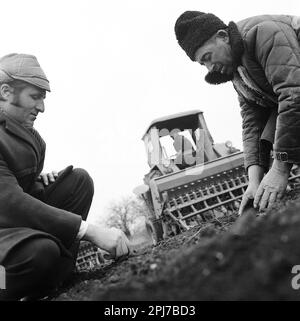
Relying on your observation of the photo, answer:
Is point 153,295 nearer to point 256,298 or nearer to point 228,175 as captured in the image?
point 256,298

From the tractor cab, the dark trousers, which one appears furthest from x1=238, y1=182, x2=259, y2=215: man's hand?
the tractor cab

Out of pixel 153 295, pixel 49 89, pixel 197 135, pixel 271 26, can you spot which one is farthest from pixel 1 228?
pixel 197 135

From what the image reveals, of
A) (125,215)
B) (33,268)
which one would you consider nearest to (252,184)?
(33,268)

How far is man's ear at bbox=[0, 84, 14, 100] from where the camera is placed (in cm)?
246

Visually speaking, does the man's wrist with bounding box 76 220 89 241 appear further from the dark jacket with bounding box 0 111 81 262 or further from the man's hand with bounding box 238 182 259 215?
the man's hand with bounding box 238 182 259 215

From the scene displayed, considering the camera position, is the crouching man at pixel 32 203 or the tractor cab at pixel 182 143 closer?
the crouching man at pixel 32 203

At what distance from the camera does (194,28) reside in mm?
2531

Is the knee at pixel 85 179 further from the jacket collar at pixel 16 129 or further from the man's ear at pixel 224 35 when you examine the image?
the man's ear at pixel 224 35

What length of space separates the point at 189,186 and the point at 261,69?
3.54 m

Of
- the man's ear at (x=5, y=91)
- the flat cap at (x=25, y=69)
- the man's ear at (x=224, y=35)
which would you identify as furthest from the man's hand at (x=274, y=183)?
the man's ear at (x=5, y=91)

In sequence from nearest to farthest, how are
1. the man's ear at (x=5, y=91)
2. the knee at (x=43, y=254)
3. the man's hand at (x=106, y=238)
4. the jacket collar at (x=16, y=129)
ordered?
1. the knee at (x=43, y=254)
2. the man's hand at (x=106, y=238)
3. the jacket collar at (x=16, y=129)
4. the man's ear at (x=5, y=91)

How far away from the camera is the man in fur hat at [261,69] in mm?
2240

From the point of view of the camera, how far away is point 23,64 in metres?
2.52

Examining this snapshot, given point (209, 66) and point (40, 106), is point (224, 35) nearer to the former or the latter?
point (209, 66)
